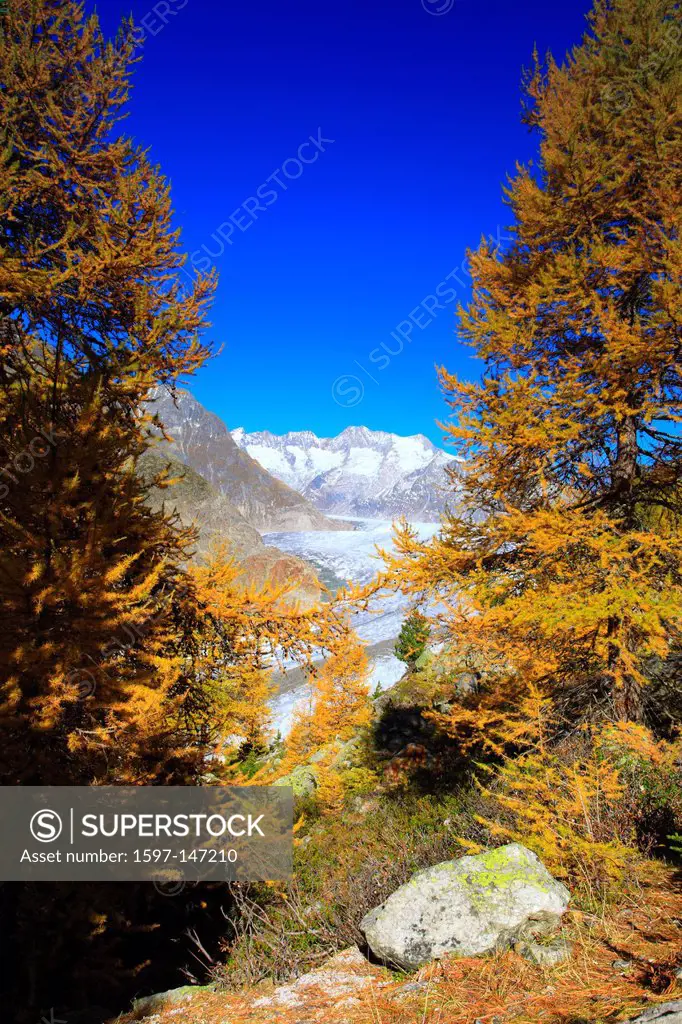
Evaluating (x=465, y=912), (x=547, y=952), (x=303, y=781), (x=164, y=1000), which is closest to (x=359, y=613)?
(x=465, y=912)

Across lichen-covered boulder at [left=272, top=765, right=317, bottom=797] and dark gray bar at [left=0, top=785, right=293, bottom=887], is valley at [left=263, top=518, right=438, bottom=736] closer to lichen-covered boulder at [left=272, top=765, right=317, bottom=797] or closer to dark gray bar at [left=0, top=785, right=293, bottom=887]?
dark gray bar at [left=0, top=785, right=293, bottom=887]

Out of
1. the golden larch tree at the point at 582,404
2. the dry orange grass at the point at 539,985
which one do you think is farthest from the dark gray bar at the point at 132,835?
the golden larch tree at the point at 582,404

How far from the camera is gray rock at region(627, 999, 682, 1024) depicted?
1697 millimetres

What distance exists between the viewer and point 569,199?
636 cm

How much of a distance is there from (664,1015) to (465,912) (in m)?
1.83

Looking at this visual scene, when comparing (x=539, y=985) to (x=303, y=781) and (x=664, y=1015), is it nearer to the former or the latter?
(x=664, y=1015)

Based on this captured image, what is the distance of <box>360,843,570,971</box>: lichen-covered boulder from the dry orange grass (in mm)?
103

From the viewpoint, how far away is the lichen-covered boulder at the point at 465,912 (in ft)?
10.7

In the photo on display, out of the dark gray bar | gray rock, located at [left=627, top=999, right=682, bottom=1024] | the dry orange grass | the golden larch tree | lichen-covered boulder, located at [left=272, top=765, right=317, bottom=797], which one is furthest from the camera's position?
lichen-covered boulder, located at [left=272, top=765, right=317, bottom=797]

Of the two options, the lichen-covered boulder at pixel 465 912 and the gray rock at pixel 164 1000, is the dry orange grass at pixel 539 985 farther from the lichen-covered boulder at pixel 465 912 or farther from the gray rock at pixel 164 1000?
the gray rock at pixel 164 1000

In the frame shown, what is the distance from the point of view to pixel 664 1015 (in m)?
1.75

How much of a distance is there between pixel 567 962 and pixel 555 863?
113 centimetres

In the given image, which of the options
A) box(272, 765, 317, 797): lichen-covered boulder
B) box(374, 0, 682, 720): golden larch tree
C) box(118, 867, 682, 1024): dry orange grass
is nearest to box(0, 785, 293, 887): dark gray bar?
box(118, 867, 682, 1024): dry orange grass

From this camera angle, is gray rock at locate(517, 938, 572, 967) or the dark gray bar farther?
the dark gray bar
